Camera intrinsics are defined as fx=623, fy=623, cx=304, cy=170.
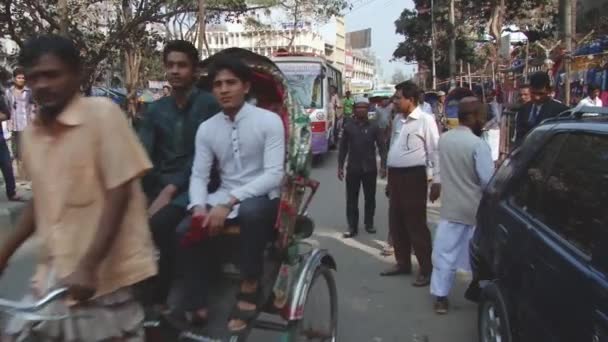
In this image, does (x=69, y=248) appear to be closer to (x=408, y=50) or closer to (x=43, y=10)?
(x=43, y=10)

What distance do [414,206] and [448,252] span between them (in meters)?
0.93

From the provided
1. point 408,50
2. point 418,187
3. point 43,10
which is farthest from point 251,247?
point 408,50

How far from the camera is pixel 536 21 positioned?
90.6ft

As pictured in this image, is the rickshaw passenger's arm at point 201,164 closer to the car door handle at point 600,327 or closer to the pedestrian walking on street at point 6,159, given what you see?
the car door handle at point 600,327

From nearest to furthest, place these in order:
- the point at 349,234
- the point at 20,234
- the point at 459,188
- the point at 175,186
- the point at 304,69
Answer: the point at 20,234, the point at 175,186, the point at 459,188, the point at 349,234, the point at 304,69

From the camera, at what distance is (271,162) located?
3271mm

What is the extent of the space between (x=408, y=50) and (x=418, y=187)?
37.0 meters

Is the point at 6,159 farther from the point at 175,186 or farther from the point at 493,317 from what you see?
the point at 493,317

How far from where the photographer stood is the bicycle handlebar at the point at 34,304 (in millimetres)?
2023

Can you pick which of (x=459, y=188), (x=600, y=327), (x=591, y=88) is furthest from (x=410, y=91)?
(x=591, y=88)

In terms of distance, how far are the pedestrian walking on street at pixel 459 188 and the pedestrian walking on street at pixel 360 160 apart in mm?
2820

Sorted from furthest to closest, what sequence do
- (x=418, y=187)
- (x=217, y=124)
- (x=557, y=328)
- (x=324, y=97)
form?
1. (x=324, y=97)
2. (x=418, y=187)
3. (x=217, y=124)
4. (x=557, y=328)

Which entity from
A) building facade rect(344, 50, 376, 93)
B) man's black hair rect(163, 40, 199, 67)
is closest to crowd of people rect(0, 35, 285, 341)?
man's black hair rect(163, 40, 199, 67)

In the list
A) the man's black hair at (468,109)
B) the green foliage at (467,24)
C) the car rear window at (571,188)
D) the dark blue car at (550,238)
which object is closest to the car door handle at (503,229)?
the dark blue car at (550,238)
